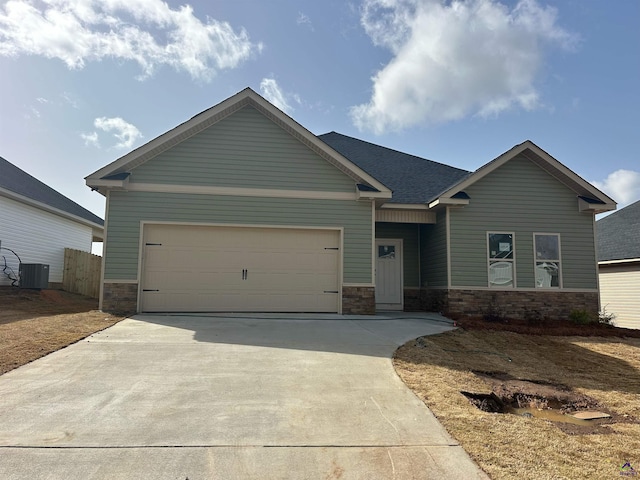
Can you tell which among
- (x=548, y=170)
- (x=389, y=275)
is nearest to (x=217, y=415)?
(x=389, y=275)

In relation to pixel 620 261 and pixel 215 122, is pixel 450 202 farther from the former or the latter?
pixel 620 261

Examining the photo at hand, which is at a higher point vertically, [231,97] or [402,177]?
[231,97]

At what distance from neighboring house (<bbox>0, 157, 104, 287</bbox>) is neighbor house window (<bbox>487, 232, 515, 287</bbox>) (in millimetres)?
16201

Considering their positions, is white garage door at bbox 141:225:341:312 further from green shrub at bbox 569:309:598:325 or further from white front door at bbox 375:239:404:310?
green shrub at bbox 569:309:598:325

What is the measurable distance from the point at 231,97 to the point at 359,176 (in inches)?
157

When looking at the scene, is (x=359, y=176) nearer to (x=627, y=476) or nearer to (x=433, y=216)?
(x=433, y=216)

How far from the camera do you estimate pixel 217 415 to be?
170 inches

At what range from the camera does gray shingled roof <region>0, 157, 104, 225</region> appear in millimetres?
15641

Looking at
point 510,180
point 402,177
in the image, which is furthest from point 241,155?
point 510,180

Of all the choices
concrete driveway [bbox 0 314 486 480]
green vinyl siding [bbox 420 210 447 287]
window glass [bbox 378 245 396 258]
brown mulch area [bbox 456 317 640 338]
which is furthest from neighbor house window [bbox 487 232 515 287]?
concrete driveway [bbox 0 314 486 480]

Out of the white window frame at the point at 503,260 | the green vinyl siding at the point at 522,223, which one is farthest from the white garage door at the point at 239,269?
the white window frame at the point at 503,260

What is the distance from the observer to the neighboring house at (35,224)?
49.8 feet

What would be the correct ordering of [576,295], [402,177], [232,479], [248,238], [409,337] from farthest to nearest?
[402,177], [576,295], [248,238], [409,337], [232,479]

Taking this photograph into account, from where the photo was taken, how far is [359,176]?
11.3m
